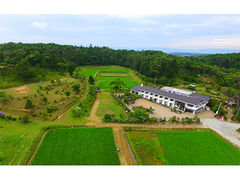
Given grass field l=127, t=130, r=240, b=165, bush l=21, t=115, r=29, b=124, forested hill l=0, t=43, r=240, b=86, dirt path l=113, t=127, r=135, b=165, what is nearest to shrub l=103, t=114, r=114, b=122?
dirt path l=113, t=127, r=135, b=165

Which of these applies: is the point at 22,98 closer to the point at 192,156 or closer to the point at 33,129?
the point at 33,129

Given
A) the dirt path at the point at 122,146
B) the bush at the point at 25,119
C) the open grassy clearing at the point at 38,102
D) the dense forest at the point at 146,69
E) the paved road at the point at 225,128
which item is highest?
Result: the dense forest at the point at 146,69

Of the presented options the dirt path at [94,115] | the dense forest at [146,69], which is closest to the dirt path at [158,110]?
the dirt path at [94,115]

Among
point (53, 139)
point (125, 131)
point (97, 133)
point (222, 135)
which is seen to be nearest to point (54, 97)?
point (53, 139)

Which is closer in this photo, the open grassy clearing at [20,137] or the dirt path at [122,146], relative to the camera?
the open grassy clearing at [20,137]

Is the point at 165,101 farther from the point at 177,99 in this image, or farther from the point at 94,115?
the point at 94,115

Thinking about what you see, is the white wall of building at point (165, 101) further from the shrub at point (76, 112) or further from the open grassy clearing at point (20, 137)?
the open grassy clearing at point (20, 137)

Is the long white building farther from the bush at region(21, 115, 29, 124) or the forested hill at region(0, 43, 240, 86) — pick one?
the bush at region(21, 115, 29, 124)

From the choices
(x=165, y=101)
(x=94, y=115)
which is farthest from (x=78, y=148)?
(x=165, y=101)
